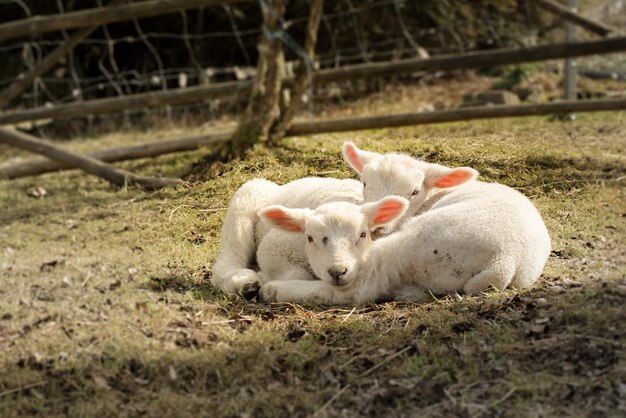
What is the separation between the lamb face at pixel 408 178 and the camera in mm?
5641

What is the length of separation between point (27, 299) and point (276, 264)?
1.54 metres

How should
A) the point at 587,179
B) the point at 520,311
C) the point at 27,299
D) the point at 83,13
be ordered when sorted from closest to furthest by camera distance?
the point at 520,311 → the point at 27,299 → the point at 587,179 → the point at 83,13

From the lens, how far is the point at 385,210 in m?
5.32

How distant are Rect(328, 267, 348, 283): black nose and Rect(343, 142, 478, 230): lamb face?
585 millimetres

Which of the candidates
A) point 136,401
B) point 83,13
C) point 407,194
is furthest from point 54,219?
point 136,401

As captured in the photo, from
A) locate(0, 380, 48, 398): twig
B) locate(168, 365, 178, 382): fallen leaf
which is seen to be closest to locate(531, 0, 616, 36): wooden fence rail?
locate(168, 365, 178, 382): fallen leaf

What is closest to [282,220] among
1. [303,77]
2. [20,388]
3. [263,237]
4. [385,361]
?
[263,237]

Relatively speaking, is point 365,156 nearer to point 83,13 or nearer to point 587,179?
point 587,179

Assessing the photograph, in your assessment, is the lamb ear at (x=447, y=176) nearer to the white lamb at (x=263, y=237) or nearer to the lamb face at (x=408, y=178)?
the lamb face at (x=408, y=178)

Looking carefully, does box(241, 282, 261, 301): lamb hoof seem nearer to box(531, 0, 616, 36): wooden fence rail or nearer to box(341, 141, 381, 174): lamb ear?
box(341, 141, 381, 174): lamb ear

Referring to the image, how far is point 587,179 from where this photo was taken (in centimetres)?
632

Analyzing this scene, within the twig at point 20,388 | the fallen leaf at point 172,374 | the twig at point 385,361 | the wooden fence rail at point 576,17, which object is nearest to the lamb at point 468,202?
the twig at point 385,361

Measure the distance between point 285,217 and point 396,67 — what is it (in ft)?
14.0

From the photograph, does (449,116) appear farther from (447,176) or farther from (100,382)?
(100,382)
